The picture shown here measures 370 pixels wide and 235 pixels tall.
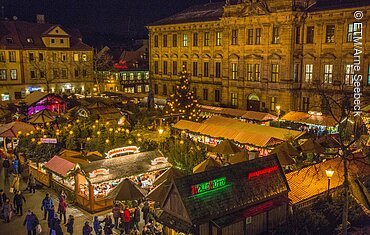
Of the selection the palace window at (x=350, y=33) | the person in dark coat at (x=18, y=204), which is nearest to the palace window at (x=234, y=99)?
the palace window at (x=350, y=33)

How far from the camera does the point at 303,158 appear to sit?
2750 centimetres

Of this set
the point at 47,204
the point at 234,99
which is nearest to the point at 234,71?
the point at 234,99

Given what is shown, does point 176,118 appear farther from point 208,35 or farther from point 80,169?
point 80,169

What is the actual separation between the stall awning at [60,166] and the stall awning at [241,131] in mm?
11337

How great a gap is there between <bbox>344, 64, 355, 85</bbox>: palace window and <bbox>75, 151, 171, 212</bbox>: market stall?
68.0 feet

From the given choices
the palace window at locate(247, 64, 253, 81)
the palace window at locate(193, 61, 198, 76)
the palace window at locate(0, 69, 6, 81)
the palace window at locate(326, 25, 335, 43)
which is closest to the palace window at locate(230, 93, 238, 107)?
the palace window at locate(247, 64, 253, 81)

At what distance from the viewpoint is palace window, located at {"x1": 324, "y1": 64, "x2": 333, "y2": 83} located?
38.1m

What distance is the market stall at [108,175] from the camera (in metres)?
21.2

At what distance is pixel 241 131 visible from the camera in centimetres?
2970

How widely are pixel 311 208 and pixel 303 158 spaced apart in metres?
9.64

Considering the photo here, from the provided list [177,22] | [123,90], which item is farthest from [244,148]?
[123,90]

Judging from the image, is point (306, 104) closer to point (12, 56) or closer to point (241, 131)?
point (241, 131)

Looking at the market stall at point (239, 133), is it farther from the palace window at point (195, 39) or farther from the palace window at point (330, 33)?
the palace window at point (195, 39)

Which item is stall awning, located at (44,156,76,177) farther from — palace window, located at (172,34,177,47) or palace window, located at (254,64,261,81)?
palace window, located at (172,34,177,47)
